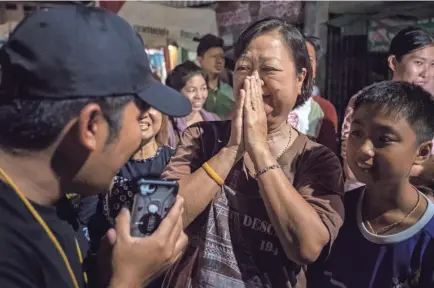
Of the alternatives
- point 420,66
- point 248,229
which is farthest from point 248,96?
point 420,66

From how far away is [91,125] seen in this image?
1.24 metres

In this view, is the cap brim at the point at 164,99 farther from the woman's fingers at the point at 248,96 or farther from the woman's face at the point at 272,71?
the woman's face at the point at 272,71

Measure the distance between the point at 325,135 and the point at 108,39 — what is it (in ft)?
9.36

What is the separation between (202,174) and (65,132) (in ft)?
A: 2.10

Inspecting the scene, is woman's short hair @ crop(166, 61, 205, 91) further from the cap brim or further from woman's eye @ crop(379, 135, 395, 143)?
the cap brim

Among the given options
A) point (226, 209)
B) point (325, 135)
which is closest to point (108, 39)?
point (226, 209)

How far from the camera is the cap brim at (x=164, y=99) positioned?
131 centimetres

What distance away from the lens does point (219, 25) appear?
347 inches

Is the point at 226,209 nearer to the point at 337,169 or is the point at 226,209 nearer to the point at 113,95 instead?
the point at 337,169

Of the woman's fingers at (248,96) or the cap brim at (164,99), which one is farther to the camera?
the woman's fingers at (248,96)

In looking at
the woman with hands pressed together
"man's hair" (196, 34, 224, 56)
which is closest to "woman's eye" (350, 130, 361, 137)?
the woman with hands pressed together

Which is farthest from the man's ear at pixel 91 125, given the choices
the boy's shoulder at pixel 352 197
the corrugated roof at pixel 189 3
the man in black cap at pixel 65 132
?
the corrugated roof at pixel 189 3

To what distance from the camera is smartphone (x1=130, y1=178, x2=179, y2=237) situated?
1338mm

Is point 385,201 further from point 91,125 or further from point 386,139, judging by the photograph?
point 91,125
